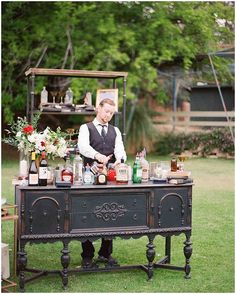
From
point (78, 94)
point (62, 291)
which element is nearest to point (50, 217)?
point (62, 291)

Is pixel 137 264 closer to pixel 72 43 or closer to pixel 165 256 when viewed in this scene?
pixel 165 256

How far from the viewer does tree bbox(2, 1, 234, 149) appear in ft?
46.4

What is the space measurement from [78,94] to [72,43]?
152 centimetres

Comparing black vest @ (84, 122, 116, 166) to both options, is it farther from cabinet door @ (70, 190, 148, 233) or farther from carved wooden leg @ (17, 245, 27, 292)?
carved wooden leg @ (17, 245, 27, 292)

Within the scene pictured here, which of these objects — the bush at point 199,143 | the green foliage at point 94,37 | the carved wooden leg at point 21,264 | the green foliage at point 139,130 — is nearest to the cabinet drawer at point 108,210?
the carved wooden leg at point 21,264

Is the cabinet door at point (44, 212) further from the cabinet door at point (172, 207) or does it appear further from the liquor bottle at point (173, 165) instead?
the liquor bottle at point (173, 165)

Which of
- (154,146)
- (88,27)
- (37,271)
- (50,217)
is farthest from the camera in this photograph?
(154,146)

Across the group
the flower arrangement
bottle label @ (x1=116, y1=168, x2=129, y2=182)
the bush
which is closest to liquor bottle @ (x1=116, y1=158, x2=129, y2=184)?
bottle label @ (x1=116, y1=168, x2=129, y2=182)

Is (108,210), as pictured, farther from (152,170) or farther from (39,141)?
(39,141)

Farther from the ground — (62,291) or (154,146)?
(154,146)

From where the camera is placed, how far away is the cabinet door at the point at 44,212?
464 centimetres

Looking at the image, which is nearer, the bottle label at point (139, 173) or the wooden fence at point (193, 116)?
the bottle label at point (139, 173)

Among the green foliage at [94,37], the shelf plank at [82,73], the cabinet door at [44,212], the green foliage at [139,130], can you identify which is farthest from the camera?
the green foliage at [139,130]

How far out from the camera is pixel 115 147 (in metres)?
5.44
